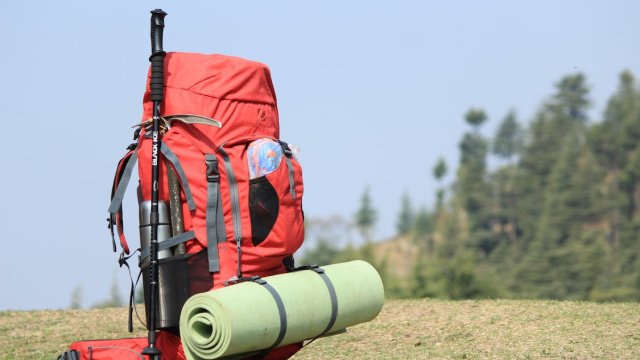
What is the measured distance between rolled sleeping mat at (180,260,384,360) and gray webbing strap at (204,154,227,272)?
323 millimetres

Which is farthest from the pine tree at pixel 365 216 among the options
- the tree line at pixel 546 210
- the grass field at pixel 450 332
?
the grass field at pixel 450 332

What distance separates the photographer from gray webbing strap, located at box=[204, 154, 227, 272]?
652 cm

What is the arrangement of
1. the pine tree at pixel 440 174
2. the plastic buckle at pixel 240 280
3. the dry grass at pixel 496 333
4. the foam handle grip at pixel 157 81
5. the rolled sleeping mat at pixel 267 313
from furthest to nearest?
the pine tree at pixel 440 174, the dry grass at pixel 496 333, the foam handle grip at pixel 157 81, the plastic buckle at pixel 240 280, the rolled sleeping mat at pixel 267 313

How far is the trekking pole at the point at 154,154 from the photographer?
21.7ft

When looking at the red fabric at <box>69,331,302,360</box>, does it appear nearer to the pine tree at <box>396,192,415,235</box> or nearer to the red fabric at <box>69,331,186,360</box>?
the red fabric at <box>69,331,186,360</box>

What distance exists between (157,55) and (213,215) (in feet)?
4.11

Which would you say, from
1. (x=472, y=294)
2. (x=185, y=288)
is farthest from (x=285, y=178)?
(x=472, y=294)

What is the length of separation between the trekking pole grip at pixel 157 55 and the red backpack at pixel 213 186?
0.31ft

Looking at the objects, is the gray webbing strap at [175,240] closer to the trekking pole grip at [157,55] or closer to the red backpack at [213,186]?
the red backpack at [213,186]

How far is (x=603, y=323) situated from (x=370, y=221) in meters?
118

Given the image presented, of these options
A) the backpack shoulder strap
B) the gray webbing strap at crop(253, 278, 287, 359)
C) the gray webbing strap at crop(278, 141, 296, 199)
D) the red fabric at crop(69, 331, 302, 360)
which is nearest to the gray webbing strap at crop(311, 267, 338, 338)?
the red fabric at crop(69, 331, 302, 360)

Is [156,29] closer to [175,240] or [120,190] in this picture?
[120,190]

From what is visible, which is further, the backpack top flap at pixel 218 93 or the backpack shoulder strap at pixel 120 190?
the backpack shoulder strap at pixel 120 190

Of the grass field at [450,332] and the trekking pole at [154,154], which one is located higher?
the trekking pole at [154,154]
